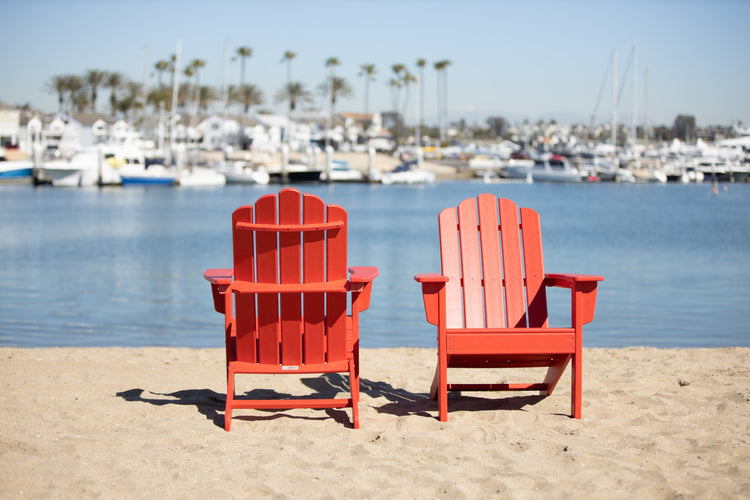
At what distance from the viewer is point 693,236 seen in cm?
2545

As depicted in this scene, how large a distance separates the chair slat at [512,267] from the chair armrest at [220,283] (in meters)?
1.57

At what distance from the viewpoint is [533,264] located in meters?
4.57

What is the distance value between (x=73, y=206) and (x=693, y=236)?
29778mm

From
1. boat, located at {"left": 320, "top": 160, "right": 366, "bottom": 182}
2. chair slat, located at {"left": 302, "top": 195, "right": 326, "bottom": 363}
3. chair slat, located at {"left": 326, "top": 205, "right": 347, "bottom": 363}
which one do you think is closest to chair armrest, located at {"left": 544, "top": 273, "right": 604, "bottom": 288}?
chair slat, located at {"left": 326, "top": 205, "right": 347, "bottom": 363}

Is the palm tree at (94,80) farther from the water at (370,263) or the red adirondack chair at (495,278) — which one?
the red adirondack chair at (495,278)

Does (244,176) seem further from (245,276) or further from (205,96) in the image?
(245,276)

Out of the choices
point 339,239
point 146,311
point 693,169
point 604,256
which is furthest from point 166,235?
point 693,169

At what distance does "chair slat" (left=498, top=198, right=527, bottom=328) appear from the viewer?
14.9 ft

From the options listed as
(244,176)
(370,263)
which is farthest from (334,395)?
(244,176)

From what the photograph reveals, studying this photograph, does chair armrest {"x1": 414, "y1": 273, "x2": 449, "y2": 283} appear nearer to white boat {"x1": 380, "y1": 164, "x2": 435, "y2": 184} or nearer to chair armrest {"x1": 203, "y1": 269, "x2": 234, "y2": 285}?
chair armrest {"x1": 203, "y1": 269, "x2": 234, "y2": 285}

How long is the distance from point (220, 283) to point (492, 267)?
1.56m

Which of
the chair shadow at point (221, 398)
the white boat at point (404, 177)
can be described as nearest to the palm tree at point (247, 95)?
the white boat at point (404, 177)

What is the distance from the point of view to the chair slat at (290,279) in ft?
13.4

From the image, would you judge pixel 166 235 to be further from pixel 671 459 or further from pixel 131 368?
pixel 671 459
